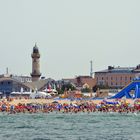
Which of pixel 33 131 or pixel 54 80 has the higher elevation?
pixel 54 80

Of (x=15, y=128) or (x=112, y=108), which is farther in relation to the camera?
(x=112, y=108)

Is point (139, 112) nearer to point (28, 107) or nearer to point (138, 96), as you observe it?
point (28, 107)

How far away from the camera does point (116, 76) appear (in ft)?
587

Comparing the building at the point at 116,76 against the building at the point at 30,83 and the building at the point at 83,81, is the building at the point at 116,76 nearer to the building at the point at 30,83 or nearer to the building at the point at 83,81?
the building at the point at 83,81

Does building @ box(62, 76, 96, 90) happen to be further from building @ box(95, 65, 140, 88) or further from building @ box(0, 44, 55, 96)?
building @ box(0, 44, 55, 96)

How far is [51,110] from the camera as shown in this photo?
8644 cm

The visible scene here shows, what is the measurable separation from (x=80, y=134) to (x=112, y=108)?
37312 millimetres

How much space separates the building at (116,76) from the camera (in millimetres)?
177500

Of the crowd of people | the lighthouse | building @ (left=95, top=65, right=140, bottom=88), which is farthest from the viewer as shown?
building @ (left=95, top=65, right=140, bottom=88)

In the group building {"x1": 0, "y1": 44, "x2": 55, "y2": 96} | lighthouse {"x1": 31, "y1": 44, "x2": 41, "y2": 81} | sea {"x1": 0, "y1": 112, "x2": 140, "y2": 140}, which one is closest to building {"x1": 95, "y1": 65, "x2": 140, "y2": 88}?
building {"x1": 0, "y1": 44, "x2": 55, "y2": 96}

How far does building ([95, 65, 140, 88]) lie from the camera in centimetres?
17750

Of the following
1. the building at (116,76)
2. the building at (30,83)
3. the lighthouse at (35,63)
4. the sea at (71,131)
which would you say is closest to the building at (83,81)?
the building at (116,76)

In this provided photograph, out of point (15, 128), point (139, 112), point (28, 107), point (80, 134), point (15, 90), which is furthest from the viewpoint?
point (15, 90)

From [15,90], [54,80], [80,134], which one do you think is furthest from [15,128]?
[54,80]
